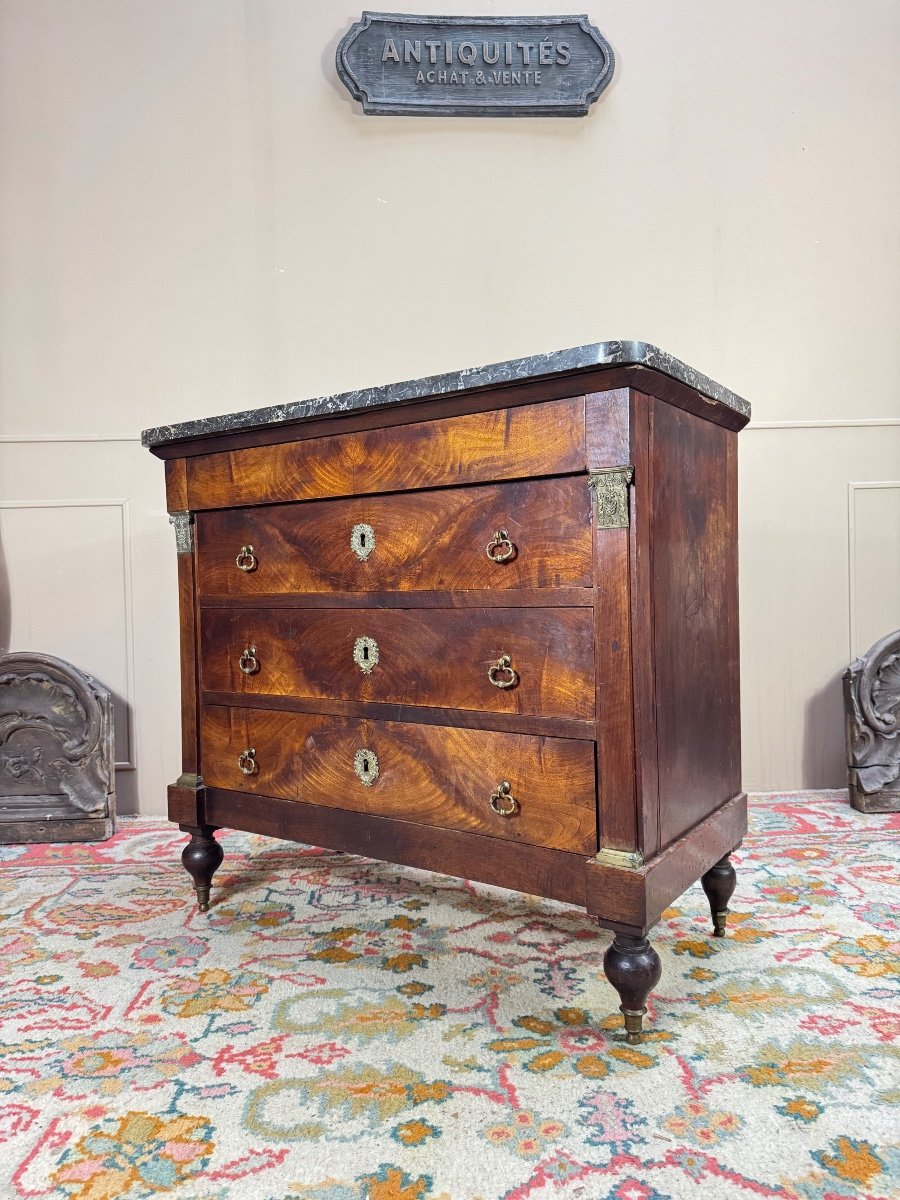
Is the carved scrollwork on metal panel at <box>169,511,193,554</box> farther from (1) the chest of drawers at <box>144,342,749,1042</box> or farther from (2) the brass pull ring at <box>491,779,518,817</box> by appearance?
(2) the brass pull ring at <box>491,779,518,817</box>

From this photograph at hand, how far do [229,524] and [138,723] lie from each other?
4.20ft

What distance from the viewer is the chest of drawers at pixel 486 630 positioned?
1.24 meters

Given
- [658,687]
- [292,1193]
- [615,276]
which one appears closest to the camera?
[292,1193]

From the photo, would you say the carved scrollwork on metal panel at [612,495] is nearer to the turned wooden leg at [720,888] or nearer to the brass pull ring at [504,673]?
the brass pull ring at [504,673]

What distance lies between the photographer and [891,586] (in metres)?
2.76

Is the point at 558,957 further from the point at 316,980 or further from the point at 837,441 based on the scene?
the point at 837,441

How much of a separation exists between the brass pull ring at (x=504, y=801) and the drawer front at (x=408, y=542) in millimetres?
350

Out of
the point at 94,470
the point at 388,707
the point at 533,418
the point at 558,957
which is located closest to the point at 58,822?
the point at 94,470

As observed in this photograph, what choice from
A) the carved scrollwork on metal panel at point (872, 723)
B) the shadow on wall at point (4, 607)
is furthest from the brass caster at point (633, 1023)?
the shadow on wall at point (4, 607)

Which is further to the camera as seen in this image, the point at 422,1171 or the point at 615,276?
the point at 615,276

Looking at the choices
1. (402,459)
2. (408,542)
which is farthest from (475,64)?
(408,542)

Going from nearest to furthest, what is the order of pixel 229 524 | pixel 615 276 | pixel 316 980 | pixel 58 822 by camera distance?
1. pixel 316 980
2. pixel 229 524
3. pixel 58 822
4. pixel 615 276

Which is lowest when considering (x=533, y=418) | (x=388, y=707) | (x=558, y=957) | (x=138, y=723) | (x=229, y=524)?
(x=558, y=957)

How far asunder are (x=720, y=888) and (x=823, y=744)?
135 cm
